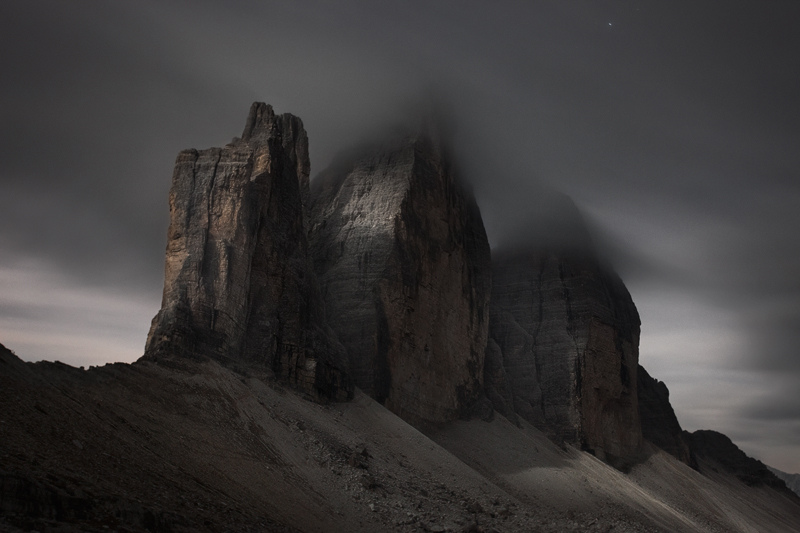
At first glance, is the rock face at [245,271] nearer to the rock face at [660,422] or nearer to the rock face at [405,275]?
the rock face at [405,275]

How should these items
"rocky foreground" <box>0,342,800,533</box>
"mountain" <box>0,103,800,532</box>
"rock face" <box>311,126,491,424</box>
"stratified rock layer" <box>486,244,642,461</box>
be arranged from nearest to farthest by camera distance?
1. "rocky foreground" <box>0,342,800,533</box>
2. "mountain" <box>0,103,800,532</box>
3. "rock face" <box>311,126,491,424</box>
4. "stratified rock layer" <box>486,244,642,461</box>

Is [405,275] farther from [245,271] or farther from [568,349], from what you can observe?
[568,349]

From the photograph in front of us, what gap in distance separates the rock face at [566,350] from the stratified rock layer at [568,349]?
3.7 inches

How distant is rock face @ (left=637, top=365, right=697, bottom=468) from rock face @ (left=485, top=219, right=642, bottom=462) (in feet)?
32.5

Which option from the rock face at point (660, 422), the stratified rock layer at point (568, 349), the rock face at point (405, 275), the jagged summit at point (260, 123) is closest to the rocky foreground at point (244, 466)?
the rock face at point (405, 275)

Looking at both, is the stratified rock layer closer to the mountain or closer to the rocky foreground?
the mountain

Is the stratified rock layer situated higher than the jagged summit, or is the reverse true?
A: the jagged summit

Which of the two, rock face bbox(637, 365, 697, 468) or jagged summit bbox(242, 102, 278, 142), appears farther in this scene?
rock face bbox(637, 365, 697, 468)

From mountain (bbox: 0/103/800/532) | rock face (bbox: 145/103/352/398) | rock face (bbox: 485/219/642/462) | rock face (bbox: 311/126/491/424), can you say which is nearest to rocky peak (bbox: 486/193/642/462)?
rock face (bbox: 485/219/642/462)

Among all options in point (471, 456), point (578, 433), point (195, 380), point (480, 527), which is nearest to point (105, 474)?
point (195, 380)

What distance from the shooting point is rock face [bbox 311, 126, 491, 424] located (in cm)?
4603

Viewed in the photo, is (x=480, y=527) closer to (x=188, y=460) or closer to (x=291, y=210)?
(x=188, y=460)

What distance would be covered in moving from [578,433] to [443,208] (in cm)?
2455

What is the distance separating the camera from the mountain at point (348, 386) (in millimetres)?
19109
